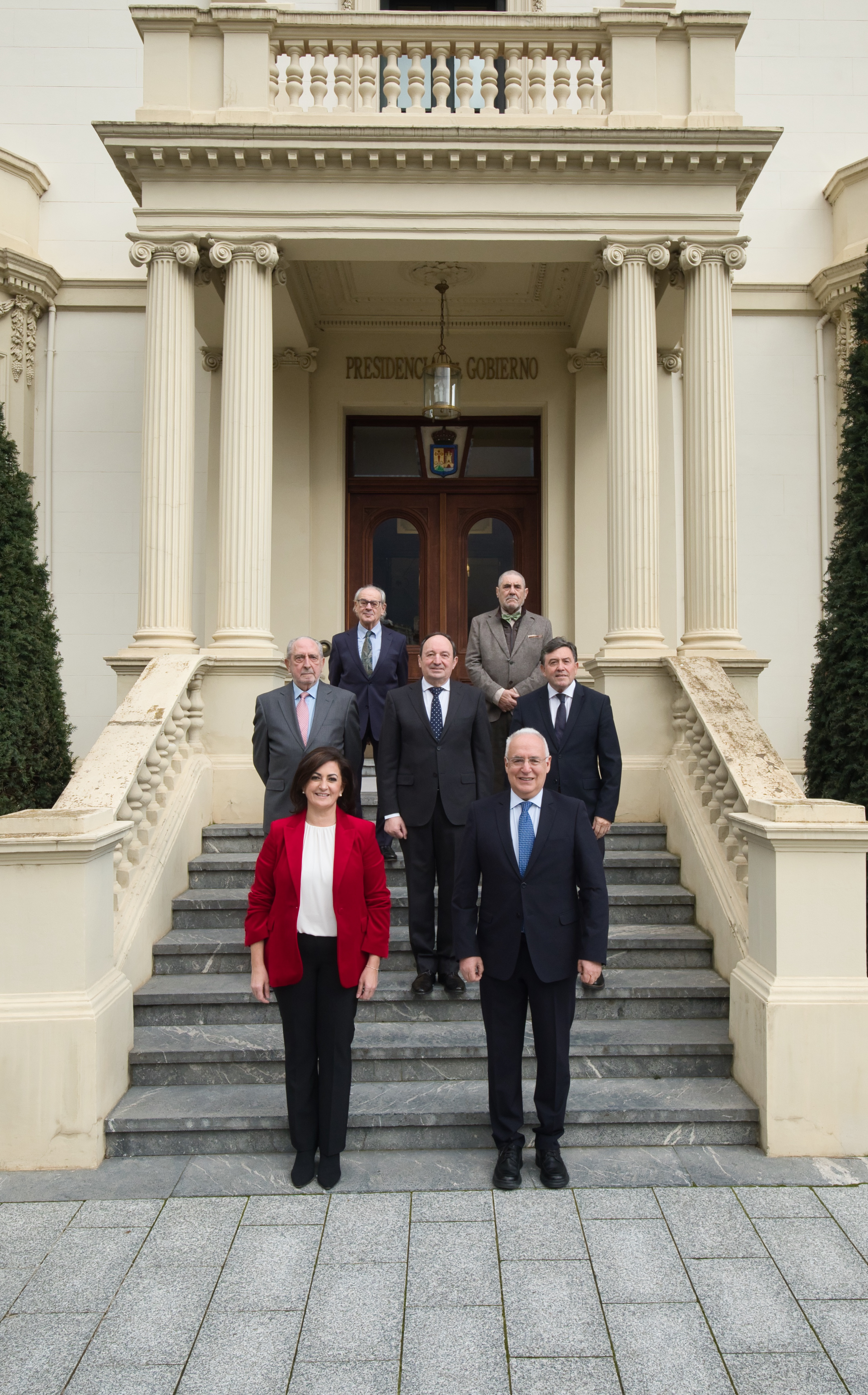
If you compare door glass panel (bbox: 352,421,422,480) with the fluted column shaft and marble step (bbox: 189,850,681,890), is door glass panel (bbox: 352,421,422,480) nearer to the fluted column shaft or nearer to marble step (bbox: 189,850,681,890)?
Answer: the fluted column shaft

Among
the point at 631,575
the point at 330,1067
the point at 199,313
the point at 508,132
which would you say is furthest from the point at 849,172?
the point at 330,1067

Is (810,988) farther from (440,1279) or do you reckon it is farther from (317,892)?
(317,892)

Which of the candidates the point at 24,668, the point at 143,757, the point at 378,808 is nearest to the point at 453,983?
the point at 378,808

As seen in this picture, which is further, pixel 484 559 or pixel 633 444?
pixel 484 559

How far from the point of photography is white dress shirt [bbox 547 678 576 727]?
17.6 ft

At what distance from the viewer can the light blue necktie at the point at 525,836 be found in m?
4.05

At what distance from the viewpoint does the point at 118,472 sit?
10.3 metres

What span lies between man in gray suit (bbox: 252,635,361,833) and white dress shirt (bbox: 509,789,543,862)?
158cm

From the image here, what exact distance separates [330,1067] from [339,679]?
9.56ft

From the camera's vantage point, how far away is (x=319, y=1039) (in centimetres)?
401

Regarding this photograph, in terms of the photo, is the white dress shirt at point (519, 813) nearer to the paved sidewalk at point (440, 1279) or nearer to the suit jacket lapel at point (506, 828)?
the suit jacket lapel at point (506, 828)

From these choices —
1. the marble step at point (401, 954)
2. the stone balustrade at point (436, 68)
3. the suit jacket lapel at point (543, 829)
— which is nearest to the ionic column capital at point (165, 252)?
the stone balustrade at point (436, 68)

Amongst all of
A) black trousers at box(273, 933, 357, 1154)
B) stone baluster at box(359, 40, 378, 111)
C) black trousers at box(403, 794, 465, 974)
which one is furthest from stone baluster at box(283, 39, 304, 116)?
black trousers at box(273, 933, 357, 1154)

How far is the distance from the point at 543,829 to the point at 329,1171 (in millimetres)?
1642
